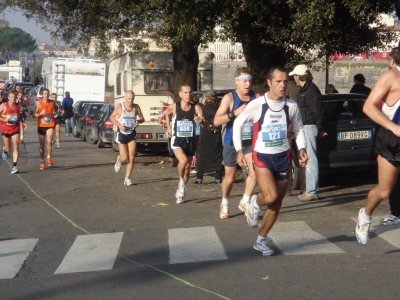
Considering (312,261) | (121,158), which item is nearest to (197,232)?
(312,261)

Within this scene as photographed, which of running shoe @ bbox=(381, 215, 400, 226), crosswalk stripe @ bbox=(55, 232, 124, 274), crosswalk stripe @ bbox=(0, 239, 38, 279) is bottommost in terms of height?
crosswalk stripe @ bbox=(0, 239, 38, 279)

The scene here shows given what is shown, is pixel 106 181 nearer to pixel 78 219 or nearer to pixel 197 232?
pixel 78 219

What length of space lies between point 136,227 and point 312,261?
326 centimetres

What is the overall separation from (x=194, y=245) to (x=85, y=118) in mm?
20855

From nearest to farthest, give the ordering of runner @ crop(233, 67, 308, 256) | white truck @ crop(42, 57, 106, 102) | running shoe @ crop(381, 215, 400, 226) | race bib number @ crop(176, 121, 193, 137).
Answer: runner @ crop(233, 67, 308, 256) → running shoe @ crop(381, 215, 400, 226) → race bib number @ crop(176, 121, 193, 137) → white truck @ crop(42, 57, 106, 102)

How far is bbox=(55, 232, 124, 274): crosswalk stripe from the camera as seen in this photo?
316 inches

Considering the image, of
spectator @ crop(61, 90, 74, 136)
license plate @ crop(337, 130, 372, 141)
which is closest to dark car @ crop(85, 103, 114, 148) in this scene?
spectator @ crop(61, 90, 74, 136)

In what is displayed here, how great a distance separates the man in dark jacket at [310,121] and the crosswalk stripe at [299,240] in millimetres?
1968

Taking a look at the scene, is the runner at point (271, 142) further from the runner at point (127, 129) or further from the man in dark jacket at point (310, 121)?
the runner at point (127, 129)

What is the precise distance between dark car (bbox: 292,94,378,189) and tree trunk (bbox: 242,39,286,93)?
3.28 m

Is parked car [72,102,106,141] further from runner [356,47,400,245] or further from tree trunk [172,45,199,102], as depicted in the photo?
runner [356,47,400,245]

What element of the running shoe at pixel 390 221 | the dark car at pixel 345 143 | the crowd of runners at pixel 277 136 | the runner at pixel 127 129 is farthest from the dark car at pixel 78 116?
the running shoe at pixel 390 221

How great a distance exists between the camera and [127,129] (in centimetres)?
1504

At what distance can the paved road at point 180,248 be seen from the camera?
693 cm
